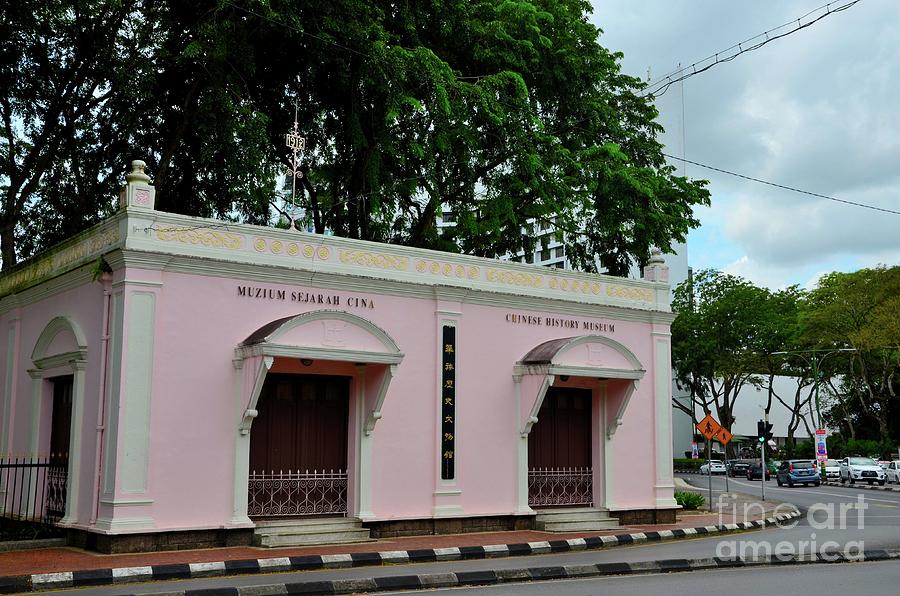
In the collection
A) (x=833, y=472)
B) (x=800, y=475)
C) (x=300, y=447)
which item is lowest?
(x=833, y=472)

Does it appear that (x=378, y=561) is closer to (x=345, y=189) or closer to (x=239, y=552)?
(x=239, y=552)

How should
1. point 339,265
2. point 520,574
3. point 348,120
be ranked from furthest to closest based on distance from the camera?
point 348,120
point 339,265
point 520,574

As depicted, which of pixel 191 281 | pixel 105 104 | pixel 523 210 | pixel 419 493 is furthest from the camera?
pixel 523 210

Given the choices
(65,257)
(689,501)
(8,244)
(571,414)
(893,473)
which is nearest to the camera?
(65,257)

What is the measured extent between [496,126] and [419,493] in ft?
33.4

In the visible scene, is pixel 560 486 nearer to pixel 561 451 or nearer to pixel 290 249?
pixel 561 451

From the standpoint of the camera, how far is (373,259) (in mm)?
16172

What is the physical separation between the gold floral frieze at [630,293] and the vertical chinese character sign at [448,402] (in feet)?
13.7

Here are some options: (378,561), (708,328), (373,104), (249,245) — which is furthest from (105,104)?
(708,328)

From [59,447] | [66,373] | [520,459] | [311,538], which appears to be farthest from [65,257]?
[520,459]

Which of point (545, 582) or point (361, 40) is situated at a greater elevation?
point (361, 40)

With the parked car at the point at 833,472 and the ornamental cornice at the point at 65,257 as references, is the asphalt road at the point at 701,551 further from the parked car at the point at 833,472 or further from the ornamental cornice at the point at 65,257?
the parked car at the point at 833,472

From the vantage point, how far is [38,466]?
14820 mm

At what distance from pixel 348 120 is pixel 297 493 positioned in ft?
31.7
